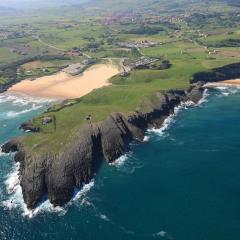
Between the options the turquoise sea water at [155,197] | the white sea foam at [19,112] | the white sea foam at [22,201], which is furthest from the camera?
the white sea foam at [19,112]

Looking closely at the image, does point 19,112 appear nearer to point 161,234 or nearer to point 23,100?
point 23,100

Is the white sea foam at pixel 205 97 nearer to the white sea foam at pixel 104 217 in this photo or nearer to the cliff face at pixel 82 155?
the cliff face at pixel 82 155

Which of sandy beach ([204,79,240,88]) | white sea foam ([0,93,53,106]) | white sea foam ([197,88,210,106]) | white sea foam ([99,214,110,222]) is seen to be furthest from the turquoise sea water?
white sea foam ([0,93,53,106])

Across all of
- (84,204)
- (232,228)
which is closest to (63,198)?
(84,204)

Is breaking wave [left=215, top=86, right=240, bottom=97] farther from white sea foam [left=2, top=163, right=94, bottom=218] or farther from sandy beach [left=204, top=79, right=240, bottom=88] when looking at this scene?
white sea foam [left=2, top=163, right=94, bottom=218]

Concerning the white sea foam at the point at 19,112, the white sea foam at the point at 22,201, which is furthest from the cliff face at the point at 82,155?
the white sea foam at the point at 19,112

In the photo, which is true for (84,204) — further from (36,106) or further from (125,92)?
(36,106)
